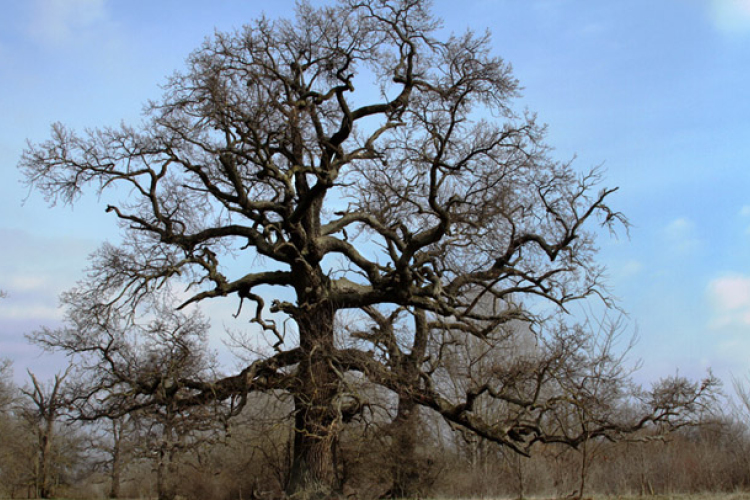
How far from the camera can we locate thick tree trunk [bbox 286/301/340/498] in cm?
1237

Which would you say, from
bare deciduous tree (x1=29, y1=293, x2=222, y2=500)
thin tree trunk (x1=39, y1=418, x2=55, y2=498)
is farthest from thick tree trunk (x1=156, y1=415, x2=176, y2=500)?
thin tree trunk (x1=39, y1=418, x2=55, y2=498)

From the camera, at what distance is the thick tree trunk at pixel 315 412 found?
12367mm

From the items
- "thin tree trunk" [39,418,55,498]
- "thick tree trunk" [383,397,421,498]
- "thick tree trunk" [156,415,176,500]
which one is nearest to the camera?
"thick tree trunk" [156,415,176,500]

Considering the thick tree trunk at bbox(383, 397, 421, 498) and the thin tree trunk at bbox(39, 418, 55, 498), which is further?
the thin tree trunk at bbox(39, 418, 55, 498)

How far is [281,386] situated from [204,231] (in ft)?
14.5

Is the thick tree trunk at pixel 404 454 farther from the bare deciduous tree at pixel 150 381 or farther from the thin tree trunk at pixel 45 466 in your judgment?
the thin tree trunk at pixel 45 466

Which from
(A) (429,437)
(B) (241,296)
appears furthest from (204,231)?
(A) (429,437)

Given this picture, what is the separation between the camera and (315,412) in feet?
41.8

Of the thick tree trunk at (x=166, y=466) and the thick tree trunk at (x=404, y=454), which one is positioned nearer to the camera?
the thick tree trunk at (x=166, y=466)

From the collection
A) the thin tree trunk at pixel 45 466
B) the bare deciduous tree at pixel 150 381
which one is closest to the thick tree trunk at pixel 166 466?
the bare deciduous tree at pixel 150 381

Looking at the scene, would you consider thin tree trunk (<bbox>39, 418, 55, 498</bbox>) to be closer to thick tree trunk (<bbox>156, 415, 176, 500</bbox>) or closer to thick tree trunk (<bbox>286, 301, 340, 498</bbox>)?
thick tree trunk (<bbox>156, 415, 176, 500</bbox>)

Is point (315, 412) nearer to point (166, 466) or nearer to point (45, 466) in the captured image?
point (166, 466)

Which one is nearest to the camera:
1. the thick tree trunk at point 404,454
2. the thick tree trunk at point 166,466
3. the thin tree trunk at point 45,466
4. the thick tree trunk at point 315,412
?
the thick tree trunk at point 315,412

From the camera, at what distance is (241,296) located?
14.7 metres
